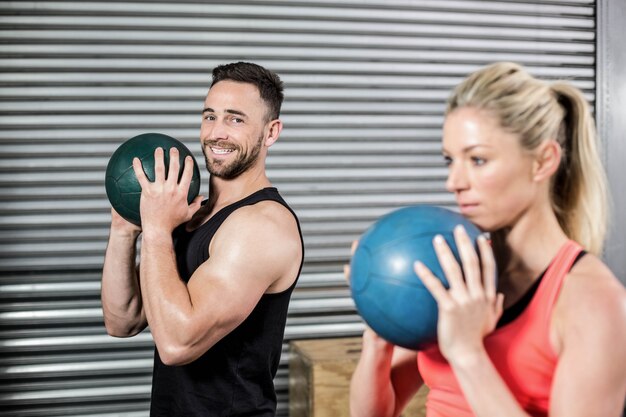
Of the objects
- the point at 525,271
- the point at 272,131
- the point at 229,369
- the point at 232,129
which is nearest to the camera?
the point at 525,271

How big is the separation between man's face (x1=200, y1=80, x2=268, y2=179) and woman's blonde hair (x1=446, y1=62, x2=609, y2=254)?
969mm

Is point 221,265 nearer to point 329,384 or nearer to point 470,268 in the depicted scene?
point 470,268

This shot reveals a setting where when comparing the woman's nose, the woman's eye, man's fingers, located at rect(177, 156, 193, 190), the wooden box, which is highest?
the woman's eye

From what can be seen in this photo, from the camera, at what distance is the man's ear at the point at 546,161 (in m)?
1.38

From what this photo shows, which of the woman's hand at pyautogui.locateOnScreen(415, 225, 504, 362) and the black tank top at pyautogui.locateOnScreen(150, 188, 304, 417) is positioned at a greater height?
the woman's hand at pyautogui.locateOnScreen(415, 225, 504, 362)

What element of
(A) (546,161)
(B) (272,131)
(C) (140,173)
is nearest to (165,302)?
(C) (140,173)

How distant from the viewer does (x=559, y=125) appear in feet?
4.70

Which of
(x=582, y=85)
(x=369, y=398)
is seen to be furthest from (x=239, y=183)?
(x=582, y=85)

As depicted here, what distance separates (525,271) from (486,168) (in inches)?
10.2

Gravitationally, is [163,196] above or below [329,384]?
above

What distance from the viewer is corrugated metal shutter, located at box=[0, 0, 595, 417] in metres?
3.49

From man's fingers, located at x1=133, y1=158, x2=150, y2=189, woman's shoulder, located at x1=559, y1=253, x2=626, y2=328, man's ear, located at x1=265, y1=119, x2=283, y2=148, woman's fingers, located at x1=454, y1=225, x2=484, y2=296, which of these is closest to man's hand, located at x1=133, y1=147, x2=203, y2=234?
man's fingers, located at x1=133, y1=158, x2=150, y2=189

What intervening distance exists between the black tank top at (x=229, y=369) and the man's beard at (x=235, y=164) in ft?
0.43

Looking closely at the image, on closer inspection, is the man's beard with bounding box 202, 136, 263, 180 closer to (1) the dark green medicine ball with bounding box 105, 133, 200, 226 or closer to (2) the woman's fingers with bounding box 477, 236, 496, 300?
(1) the dark green medicine ball with bounding box 105, 133, 200, 226
